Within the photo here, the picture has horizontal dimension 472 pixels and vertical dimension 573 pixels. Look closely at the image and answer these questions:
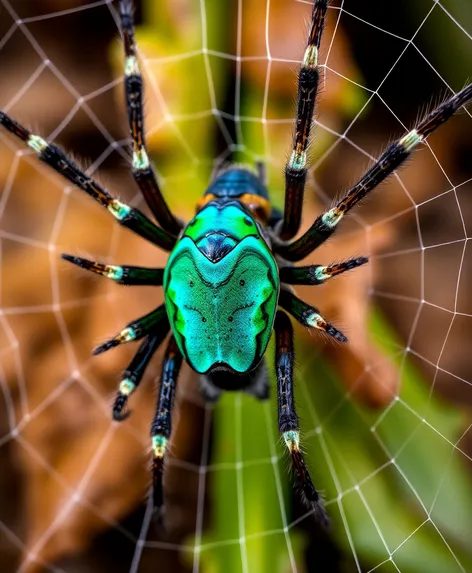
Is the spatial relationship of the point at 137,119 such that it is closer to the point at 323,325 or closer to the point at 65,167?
the point at 65,167

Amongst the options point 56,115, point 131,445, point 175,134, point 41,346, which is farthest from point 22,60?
point 131,445

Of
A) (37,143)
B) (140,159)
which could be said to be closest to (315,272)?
(140,159)

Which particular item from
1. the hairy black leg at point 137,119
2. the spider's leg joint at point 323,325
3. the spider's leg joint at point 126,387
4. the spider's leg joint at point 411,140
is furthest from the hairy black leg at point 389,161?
the spider's leg joint at point 126,387

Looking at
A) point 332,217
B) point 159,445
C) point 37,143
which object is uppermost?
point 37,143

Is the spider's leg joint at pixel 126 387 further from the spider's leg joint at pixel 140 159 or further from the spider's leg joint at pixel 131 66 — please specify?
the spider's leg joint at pixel 131 66

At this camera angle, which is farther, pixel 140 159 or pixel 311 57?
pixel 140 159

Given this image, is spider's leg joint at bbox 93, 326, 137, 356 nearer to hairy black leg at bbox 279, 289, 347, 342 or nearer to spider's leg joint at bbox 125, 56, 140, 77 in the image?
hairy black leg at bbox 279, 289, 347, 342

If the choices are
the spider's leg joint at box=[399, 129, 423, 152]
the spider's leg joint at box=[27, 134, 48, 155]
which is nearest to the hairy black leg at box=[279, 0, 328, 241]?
the spider's leg joint at box=[399, 129, 423, 152]

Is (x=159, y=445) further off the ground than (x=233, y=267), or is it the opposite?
(x=233, y=267)
